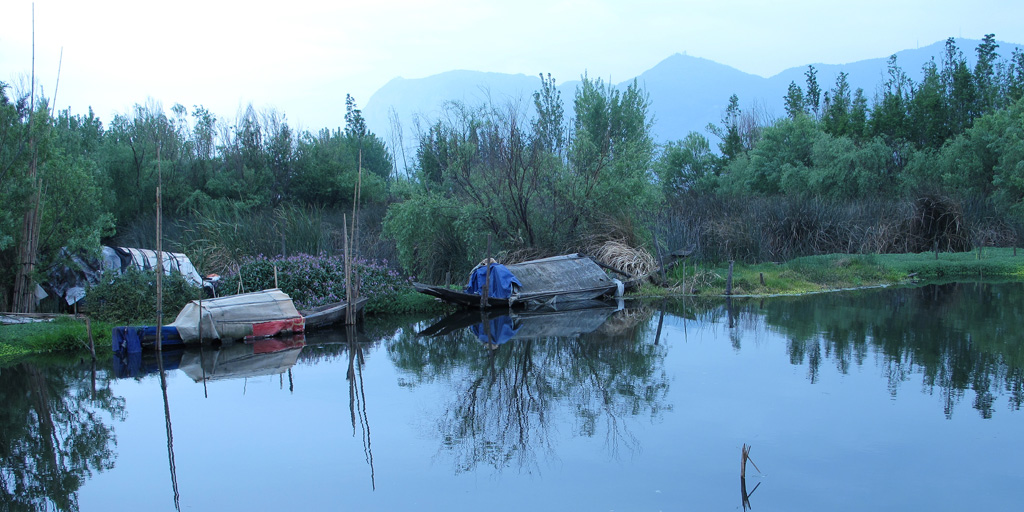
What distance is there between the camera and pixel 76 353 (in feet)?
45.1

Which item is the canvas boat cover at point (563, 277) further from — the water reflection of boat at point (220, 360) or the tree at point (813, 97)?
the tree at point (813, 97)

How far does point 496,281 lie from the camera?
19391mm

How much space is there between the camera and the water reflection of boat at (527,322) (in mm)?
15945

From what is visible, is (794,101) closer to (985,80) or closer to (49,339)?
(985,80)

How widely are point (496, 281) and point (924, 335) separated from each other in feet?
30.4

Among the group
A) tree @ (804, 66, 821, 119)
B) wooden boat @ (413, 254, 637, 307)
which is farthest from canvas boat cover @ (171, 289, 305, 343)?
tree @ (804, 66, 821, 119)

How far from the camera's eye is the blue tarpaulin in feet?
63.3

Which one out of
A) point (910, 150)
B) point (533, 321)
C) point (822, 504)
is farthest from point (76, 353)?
point (910, 150)

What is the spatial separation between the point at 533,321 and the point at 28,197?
10.3 metres

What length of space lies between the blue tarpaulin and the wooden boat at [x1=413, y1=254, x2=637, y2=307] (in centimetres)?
2

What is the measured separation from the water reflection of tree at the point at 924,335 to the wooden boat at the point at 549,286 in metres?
3.80

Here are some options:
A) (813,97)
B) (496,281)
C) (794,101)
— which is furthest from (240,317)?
(813,97)

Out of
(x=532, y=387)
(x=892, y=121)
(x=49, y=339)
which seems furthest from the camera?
(x=892, y=121)

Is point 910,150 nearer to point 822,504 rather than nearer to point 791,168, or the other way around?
point 791,168
